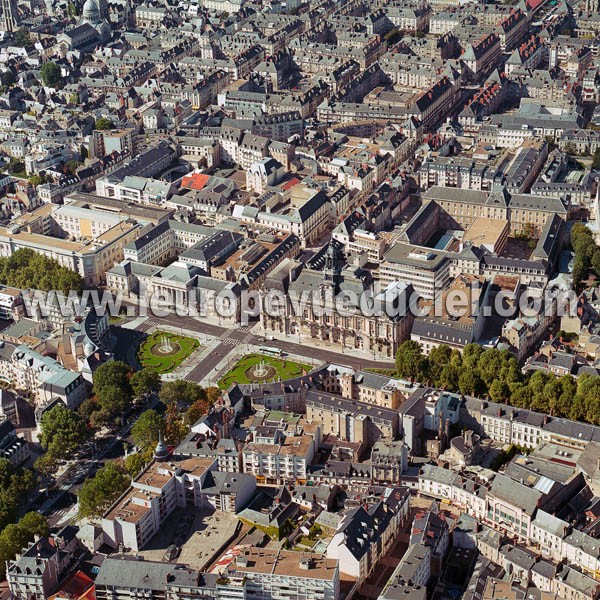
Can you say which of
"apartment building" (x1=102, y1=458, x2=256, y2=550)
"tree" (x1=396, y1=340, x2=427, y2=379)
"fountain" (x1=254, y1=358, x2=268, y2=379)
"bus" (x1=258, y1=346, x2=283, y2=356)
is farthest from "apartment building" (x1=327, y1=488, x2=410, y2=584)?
"bus" (x1=258, y1=346, x2=283, y2=356)

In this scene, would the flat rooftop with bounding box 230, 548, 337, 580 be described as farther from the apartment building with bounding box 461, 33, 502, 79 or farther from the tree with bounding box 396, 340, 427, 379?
the apartment building with bounding box 461, 33, 502, 79

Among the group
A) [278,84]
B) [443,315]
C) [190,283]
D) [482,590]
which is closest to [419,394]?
[443,315]

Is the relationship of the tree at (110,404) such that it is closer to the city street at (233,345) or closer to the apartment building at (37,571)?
the city street at (233,345)

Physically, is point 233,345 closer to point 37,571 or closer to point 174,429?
point 174,429

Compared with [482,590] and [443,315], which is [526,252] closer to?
[443,315]

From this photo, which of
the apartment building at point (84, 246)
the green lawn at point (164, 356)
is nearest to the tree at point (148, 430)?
the green lawn at point (164, 356)

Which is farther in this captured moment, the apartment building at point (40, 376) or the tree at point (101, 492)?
the apartment building at point (40, 376)
